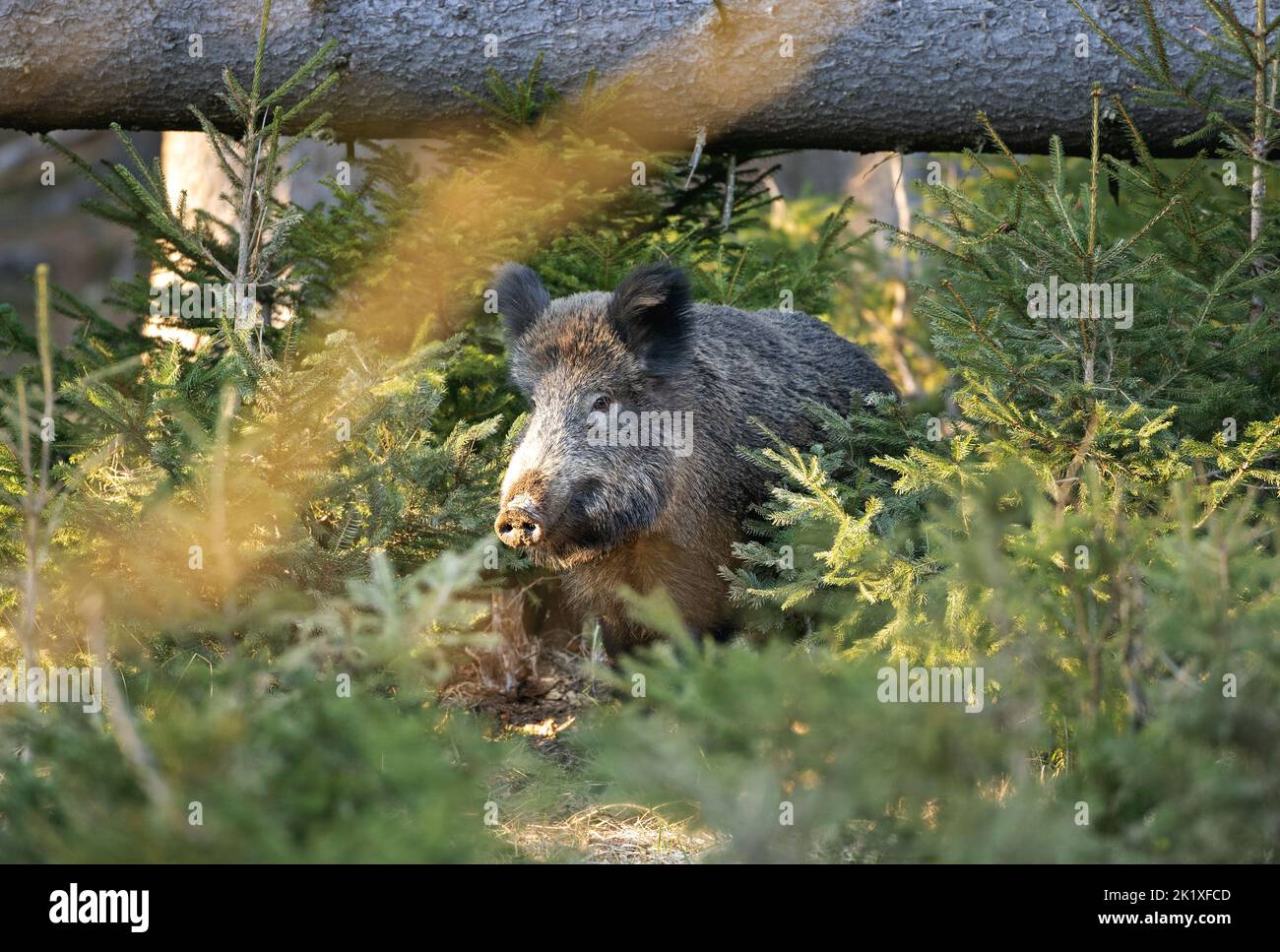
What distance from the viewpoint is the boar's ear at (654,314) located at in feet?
20.0

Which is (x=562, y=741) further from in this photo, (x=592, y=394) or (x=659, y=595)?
(x=659, y=595)

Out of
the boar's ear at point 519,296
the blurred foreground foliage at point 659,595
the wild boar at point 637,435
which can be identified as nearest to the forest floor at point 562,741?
the blurred foreground foliage at point 659,595

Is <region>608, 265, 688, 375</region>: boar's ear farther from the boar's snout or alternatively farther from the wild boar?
the boar's snout

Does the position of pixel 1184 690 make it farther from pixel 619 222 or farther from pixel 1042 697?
pixel 619 222

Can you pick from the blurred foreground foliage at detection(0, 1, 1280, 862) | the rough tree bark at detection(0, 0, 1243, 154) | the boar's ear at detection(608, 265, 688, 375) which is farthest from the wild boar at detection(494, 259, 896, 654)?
the rough tree bark at detection(0, 0, 1243, 154)

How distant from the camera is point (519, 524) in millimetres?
5398

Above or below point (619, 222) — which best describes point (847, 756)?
below

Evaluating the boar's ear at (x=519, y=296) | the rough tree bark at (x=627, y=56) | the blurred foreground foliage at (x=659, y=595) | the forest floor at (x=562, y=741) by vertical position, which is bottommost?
the forest floor at (x=562, y=741)

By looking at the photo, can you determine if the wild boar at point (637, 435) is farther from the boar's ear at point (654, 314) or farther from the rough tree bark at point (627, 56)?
the rough tree bark at point (627, 56)

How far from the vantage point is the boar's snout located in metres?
5.39

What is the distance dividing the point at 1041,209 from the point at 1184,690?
3.06 meters

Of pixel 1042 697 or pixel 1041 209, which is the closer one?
pixel 1042 697

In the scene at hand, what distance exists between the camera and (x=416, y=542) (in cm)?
601
